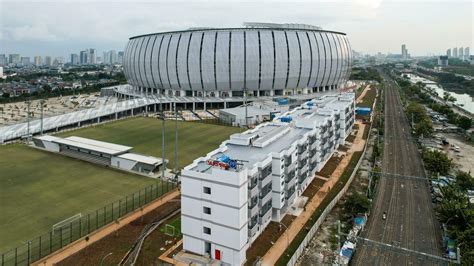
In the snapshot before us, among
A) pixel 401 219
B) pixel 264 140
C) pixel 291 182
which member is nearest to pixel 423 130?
pixel 401 219

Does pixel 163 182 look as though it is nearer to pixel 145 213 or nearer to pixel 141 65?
pixel 145 213

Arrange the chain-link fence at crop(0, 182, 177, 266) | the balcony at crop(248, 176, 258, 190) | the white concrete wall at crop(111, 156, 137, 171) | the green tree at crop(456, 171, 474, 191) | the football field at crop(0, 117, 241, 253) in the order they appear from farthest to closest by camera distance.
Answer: the white concrete wall at crop(111, 156, 137, 171) < the green tree at crop(456, 171, 474, 191) < the football field at crop(0, 117, 241, 253) < the balcony at crop(248, 176, 258, 190) < the chain-link fence at crop(0, 182, 177, 266)

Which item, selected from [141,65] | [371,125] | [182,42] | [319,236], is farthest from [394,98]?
[319,236]

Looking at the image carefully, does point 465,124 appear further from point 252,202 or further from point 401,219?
point 252,202

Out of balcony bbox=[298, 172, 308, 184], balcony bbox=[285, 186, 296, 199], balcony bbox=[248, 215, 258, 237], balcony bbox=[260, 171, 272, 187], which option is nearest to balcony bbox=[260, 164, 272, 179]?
balcony bbox=[260, 171, 272, 187]

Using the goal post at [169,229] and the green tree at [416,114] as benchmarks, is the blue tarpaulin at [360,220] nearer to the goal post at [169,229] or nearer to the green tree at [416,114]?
the goal post at [169,229]

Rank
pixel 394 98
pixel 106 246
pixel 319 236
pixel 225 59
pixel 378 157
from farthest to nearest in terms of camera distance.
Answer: pixel 394 98
pixel 225 59
pixel 378 157
pixel 319 236
pixel 106 246

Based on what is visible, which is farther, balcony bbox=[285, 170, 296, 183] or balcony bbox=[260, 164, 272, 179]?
balcony bbox=[285, 170, 296, 183]

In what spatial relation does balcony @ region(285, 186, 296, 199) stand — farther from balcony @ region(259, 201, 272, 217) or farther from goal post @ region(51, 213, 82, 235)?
goal post @ region(51, 213, 82, 235)
